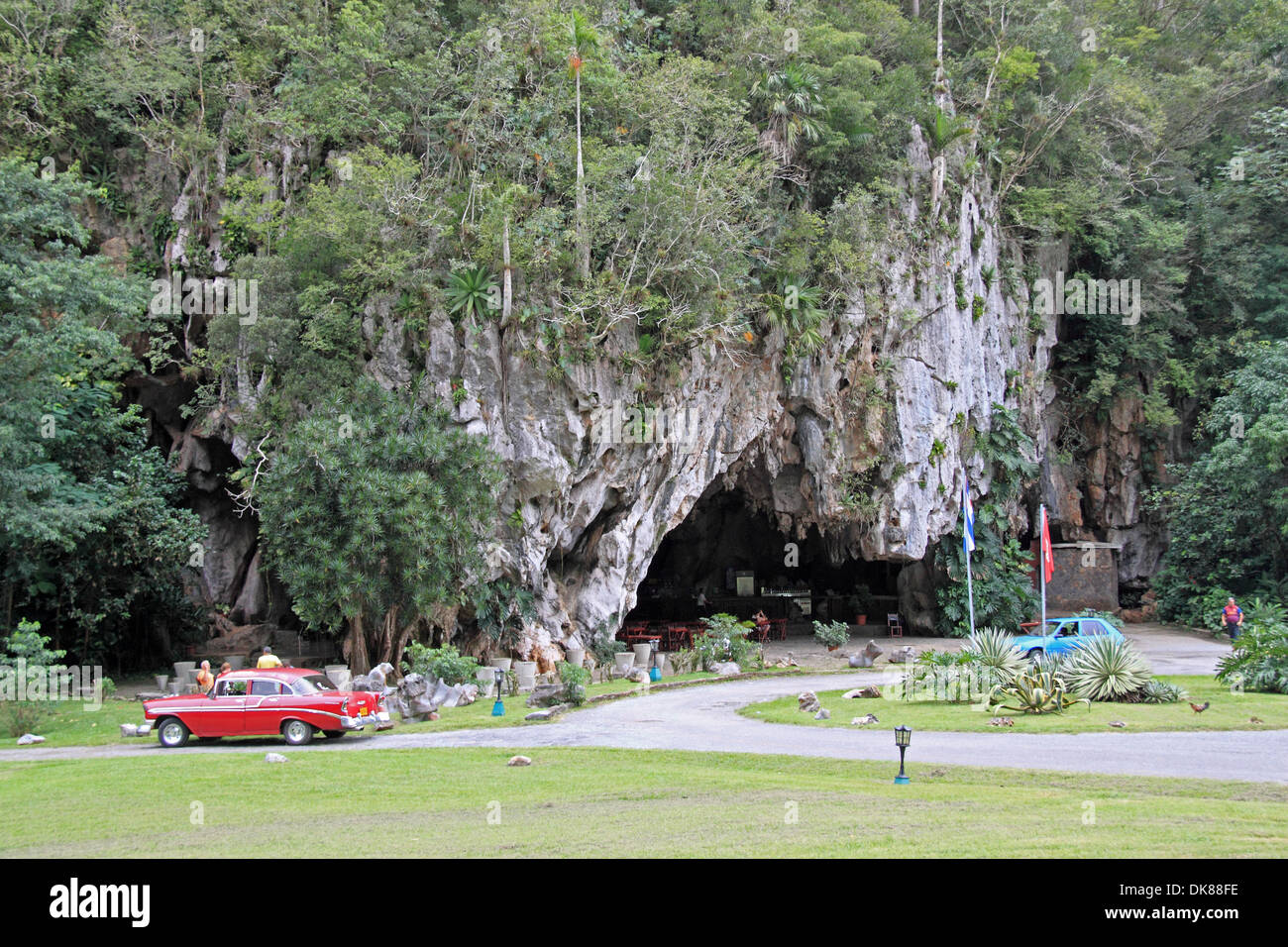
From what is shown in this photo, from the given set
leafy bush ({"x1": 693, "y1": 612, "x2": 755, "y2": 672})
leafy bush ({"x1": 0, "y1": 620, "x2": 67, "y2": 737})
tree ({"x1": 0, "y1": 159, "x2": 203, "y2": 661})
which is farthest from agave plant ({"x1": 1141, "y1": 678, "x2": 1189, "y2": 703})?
tree ({"x1": 0, "y1": 159, "x2": 203, "y2": 661})

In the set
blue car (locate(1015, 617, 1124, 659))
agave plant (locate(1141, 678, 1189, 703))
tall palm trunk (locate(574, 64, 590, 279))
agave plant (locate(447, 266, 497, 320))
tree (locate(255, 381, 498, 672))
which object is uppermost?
tall palm trunk (locate(574, 64, 590, 279))

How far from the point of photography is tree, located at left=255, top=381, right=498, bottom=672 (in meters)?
21.0

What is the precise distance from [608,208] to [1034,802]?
62.6ft

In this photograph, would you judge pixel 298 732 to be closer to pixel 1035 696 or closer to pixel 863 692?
pixel 863 692

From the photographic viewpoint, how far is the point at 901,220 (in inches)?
1282

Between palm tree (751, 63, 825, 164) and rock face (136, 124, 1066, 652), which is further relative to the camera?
palm tree (751, 63, 825, 164)


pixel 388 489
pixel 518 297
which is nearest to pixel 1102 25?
pixel 518 297

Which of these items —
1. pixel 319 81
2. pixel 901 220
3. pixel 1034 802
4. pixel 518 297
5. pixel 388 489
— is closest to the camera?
pixel 1034 802

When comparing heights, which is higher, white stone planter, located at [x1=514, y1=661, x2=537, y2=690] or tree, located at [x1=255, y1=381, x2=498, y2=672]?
tree, located at [x1=255, y1=381, x2=498, y2=672]

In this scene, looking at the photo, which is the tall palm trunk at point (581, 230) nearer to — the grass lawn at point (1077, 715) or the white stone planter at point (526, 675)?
the white stone planter at point (526, 675)

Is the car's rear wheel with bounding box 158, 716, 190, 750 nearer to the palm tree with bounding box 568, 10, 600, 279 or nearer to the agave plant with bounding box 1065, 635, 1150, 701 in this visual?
the palm tree with bounding box 568, 10, 600, 279

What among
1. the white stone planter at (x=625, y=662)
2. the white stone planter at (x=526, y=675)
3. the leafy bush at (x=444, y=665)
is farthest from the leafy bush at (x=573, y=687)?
the white stone planter at (x=625, y=662)

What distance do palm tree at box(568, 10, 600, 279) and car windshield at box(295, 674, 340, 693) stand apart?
41.3 ft

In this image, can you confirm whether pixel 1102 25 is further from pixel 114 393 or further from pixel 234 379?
pixel 114 393
